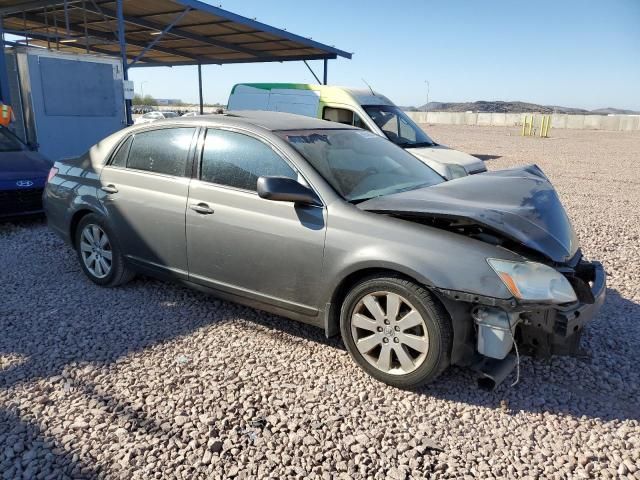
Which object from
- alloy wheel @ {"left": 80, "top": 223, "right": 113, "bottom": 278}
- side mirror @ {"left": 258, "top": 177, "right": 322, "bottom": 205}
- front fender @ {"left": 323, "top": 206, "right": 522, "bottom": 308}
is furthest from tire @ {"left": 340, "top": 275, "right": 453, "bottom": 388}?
alloy wheel @ {"left": 80, "top": 223, "right": 113, "bottom": 278}

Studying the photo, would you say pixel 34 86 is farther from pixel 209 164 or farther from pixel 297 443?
pixel 297 443

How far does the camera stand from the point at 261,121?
4047 millimetres

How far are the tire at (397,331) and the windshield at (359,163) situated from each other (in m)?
0.70

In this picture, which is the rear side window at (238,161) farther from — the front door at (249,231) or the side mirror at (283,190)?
the side mirror at (283,190)

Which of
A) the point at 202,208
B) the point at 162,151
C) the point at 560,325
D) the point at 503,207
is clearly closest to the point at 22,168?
the point at 162,151

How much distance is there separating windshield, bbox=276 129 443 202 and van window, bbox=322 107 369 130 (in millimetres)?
4986

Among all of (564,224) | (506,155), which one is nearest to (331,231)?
(564,224)

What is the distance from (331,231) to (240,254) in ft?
2.58

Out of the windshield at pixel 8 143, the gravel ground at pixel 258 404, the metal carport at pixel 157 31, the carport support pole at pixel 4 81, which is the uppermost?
the metal carport at pixel 157 31

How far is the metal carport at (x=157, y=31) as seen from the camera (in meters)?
11.7

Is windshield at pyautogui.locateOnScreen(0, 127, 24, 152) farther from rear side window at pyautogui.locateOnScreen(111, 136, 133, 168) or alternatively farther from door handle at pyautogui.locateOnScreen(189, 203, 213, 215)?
door handle at pyautogui.locateOnScreen(189, 203, 213, 215)

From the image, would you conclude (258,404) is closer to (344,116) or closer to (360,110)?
(360,110)

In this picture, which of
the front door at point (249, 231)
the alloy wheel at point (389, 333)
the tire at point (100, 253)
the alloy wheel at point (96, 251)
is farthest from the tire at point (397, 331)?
the alloy wheel at point (96, 251)

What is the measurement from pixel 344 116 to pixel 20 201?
18.2 feet
